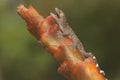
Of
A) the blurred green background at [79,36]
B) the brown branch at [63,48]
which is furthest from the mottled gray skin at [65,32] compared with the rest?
the blurred green background at [79,36]

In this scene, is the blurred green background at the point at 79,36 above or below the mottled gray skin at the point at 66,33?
above

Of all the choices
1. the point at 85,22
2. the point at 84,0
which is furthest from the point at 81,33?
the point at 84,0

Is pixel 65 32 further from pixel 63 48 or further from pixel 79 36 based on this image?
pixel 79 36

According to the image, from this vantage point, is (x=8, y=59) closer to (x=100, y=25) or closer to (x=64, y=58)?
(x=100, y=25)

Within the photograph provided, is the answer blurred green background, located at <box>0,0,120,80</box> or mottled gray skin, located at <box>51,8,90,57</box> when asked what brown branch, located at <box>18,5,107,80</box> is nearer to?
mottled gray skin, located at <box>51,8,90,57</box>

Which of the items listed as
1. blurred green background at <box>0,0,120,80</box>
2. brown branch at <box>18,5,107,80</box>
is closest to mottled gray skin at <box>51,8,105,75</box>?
brown branch at <box>18,5,107,80</box>

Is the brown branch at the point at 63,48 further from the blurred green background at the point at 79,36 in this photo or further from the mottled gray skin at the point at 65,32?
the blurred green background at the point at 79,36
